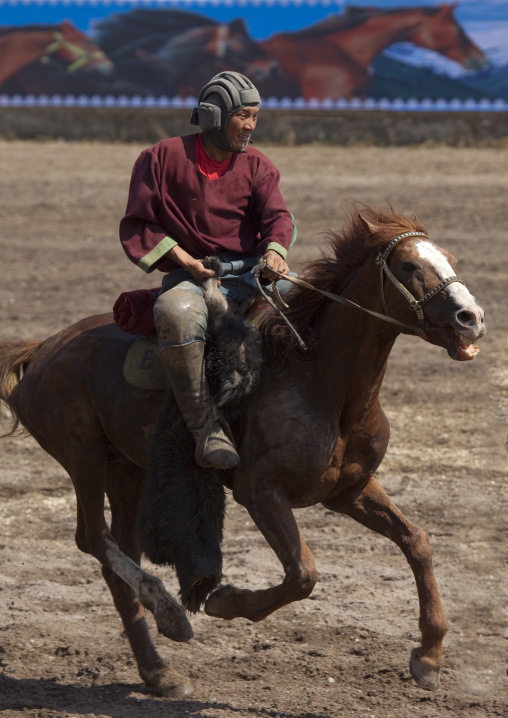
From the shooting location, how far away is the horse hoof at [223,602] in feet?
16.2

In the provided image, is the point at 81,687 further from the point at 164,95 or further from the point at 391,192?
the point at 164,95

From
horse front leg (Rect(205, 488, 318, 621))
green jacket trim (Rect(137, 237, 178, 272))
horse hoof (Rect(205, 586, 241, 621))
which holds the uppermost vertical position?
green jacket trim (Rect(137, 237, 178, 272))

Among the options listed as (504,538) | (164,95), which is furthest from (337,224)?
(504,538)

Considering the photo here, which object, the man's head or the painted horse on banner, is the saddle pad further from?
the painted horse on banner

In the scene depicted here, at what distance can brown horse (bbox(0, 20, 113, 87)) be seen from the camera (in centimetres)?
1995

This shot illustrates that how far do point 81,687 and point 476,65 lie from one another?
16321 millimetres

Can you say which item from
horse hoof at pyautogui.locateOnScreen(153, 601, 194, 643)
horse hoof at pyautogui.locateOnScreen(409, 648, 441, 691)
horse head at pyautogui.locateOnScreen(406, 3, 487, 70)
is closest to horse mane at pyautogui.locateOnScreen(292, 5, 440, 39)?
horse head at pyautogui.locateOnScreen(406, 3, 487, 70)

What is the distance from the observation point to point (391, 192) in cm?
1530

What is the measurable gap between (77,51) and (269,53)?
377cm

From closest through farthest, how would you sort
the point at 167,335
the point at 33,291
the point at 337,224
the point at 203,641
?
the point at 167,335 < the point at 203,641 < the point at 33,291 < the point at 337,224

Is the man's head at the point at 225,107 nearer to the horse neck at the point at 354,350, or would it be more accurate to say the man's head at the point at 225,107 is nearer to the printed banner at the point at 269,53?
the horse neck at the point at 354,350

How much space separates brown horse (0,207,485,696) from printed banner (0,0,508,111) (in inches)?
570

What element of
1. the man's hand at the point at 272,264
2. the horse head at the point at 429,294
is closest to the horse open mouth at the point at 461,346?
the horse head at the point at 429,294

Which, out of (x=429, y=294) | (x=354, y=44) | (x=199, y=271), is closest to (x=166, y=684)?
(x=199, y=271)
